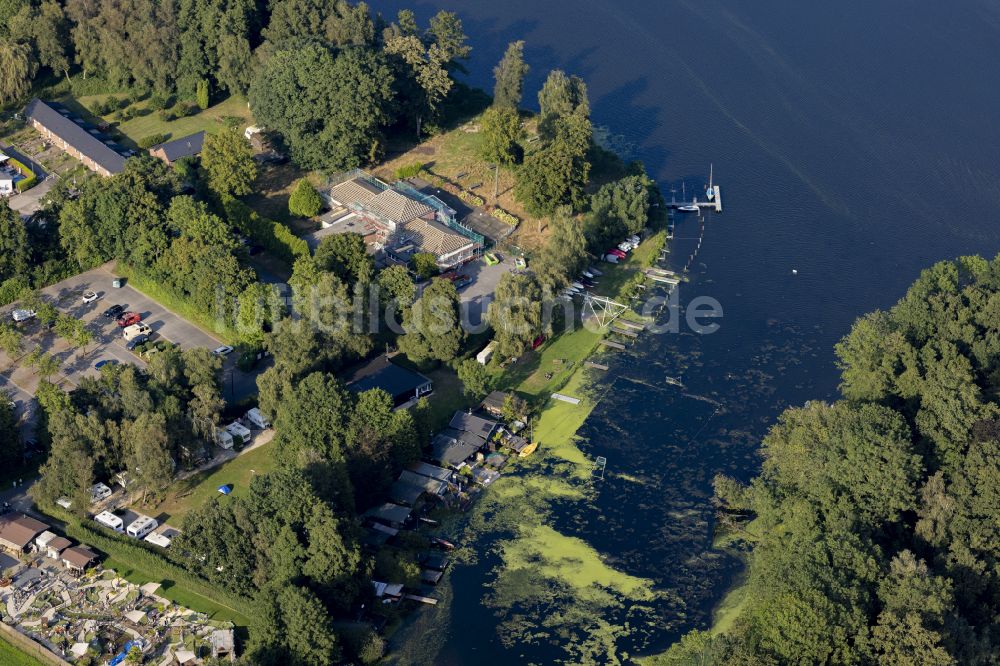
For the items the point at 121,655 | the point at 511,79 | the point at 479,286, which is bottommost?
the point at 121,655

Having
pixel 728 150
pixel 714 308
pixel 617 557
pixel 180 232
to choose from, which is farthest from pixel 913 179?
pixel 180 232

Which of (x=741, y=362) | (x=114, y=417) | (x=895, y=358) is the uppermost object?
(x=895, y=358)

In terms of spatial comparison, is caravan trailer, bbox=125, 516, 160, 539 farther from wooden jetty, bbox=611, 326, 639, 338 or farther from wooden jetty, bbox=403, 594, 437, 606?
wooden jetty, bbox=611, 326, 639, 338

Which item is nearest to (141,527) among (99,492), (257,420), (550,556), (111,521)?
(111,521)

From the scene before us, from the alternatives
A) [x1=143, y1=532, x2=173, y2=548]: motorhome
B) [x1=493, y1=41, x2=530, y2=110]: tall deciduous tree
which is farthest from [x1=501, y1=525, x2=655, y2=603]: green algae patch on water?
[x1=493, y1=41, x2=530, y2=110]: tall deciduous tree

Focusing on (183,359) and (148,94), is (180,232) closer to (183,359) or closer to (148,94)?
(183,359)

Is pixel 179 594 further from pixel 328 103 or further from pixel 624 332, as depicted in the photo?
pixel 328 103
